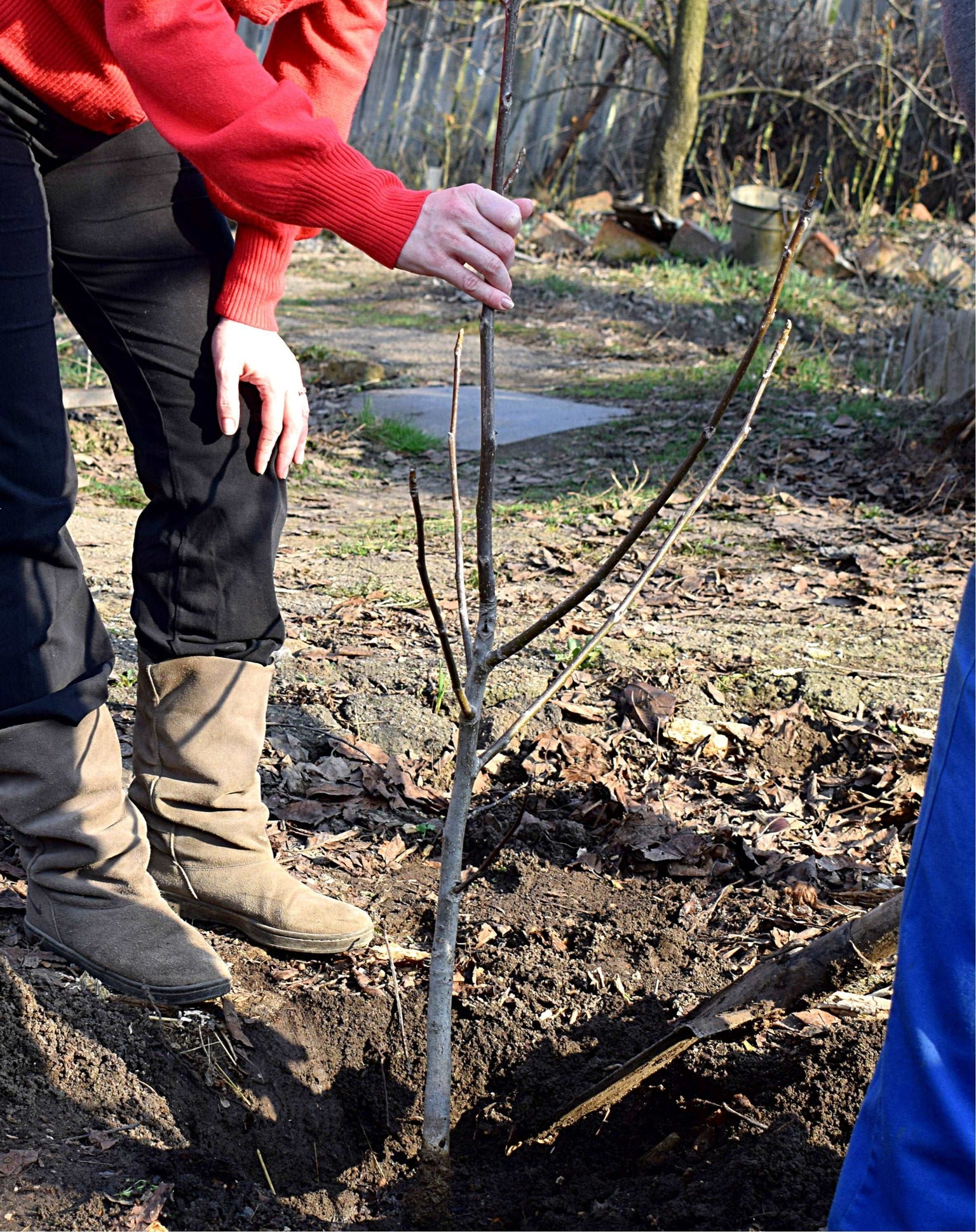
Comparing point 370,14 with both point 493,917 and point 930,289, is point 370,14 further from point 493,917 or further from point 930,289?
point 930,289

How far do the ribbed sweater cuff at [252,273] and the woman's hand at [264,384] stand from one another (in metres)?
0.02

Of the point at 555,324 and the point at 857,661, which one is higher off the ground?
the point at 555,324

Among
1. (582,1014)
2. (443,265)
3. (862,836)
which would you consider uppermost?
(443,265)

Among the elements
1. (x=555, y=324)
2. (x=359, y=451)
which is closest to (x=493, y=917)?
(x=359, y=451)

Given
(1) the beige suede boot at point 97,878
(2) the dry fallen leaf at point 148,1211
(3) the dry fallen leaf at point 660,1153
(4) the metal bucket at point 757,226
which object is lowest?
(3) the dry fallen leaf at point 660,1153

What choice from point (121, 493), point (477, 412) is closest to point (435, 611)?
point (121, 493)

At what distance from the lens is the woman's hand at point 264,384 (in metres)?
1.89

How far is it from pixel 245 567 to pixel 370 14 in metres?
1.00

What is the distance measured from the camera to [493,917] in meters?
2.27

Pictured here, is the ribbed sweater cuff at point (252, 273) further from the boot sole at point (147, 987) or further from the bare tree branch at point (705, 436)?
the boot sole at point (147, 987)

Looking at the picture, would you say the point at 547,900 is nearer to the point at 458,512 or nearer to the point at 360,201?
the point at 458,512

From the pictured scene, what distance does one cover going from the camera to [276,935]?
2102 mm

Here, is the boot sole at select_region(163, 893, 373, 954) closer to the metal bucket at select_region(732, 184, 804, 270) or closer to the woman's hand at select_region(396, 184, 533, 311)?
the woman's hand at select_region(396, 184, 533, 311)

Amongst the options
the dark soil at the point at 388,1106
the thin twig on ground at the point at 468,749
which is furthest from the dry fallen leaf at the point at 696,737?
the thin twig on ground at the point at 468,749
